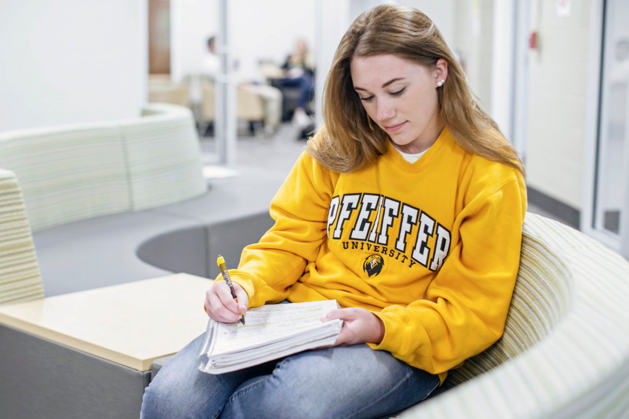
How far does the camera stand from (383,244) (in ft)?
4.81

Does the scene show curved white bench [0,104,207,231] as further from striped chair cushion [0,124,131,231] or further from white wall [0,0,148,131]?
white wall [0,0,148,131]

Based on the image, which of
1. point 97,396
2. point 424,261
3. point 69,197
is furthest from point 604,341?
point 69,197

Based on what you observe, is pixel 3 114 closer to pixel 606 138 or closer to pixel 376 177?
pixel 376 177

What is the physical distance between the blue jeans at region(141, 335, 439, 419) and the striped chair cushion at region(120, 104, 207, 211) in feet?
7.33

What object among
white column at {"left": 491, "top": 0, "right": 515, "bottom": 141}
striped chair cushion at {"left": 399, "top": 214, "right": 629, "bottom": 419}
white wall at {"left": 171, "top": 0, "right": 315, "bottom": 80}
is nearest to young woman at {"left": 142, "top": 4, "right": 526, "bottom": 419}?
striped chair cushion at {"left": 399, "top": 214, "right": 629, "bottom": 419}

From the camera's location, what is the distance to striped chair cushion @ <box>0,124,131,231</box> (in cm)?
290

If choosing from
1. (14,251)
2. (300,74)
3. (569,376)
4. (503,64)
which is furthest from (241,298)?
(300,74)

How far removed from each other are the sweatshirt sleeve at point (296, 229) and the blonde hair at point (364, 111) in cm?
6

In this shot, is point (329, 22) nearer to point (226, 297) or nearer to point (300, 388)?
point (226, 297)

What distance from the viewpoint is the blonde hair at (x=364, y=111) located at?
53.9 inches

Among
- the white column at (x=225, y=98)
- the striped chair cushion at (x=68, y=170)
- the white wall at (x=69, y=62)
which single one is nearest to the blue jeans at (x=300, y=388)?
the striped chair cushion at (x=68, y=170)

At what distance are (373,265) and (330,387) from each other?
0.37 m

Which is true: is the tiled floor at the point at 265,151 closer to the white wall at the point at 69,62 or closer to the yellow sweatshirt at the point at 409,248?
the white wall at the point at 69,62

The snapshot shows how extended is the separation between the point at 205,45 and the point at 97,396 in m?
5.50
